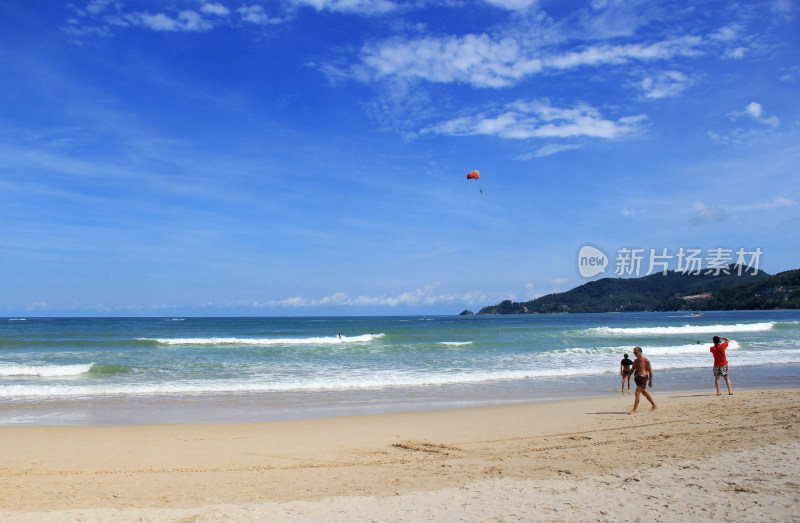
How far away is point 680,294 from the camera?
144625 millimetres

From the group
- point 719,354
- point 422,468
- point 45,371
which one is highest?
point 719,354

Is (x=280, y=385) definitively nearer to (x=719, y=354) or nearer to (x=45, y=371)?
(x=45, y=371)

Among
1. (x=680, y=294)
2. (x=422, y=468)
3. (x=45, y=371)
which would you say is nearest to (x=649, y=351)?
(x=422, y=468)

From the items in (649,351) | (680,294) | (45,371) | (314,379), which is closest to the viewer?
(314,379)

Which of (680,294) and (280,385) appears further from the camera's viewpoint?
(680,294)

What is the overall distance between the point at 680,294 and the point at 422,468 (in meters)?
161

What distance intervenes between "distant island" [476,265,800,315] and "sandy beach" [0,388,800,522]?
436ft

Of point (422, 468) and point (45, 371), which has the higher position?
point (422, 468)

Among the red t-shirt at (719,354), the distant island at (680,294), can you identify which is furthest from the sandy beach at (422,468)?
the distant island at (680,294)

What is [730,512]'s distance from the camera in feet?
15.2

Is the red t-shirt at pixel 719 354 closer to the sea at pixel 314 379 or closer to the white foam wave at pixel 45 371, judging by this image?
the sea at pixel 314 379

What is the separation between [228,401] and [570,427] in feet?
28.4

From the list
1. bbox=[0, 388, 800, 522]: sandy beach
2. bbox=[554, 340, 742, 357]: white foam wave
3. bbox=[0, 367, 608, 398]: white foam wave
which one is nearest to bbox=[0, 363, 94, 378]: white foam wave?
bbox=[0, 367, 608, 398]: white foam wave

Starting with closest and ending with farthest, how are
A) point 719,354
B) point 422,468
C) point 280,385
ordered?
point 422,468, point 719,354, point 280,385
